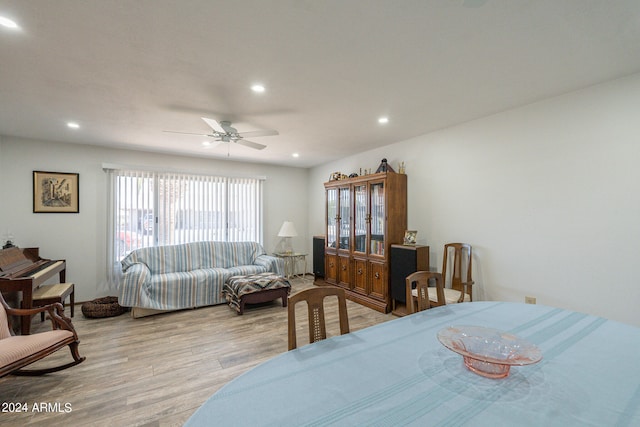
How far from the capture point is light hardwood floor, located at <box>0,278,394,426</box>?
195 cm

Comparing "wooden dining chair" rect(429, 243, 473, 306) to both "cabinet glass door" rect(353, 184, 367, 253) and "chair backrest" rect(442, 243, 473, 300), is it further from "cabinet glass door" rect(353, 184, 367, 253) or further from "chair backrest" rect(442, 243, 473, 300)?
"cabinet glass door" rect(353, 184, 367, 253)

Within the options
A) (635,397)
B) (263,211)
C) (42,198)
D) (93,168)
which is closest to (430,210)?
(635,397)

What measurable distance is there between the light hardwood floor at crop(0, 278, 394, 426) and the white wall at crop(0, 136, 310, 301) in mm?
744

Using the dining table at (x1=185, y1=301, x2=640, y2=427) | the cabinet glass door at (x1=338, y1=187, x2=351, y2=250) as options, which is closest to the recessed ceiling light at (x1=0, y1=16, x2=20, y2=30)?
the dining table at (x1=185, y1=301, x2=640, y2=427)

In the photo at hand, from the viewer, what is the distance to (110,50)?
188cm

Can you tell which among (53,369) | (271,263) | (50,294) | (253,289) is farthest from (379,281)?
(50,294)

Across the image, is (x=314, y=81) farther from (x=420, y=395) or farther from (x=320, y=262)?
(x=320, y=262)

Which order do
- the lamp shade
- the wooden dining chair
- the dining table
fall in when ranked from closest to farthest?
1. the dining table
2. the wooden dining chair
3. the lamp shade

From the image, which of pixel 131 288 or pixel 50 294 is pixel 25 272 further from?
pixel 131 288

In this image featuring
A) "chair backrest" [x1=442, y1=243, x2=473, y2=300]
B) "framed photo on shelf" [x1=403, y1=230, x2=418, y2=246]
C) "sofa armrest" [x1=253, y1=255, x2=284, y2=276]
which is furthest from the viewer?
"sofa armrest" [x1=253, y1=255, x2=284, y2=276]

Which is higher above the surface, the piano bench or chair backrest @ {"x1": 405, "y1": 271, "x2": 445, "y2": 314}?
chair backrest @ {"x1": 405, "y1": 271, "x2": 445, "y2": 314}

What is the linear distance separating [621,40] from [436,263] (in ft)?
8.85

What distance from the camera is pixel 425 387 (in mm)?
977

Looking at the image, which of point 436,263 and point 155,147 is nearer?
point 436,263
